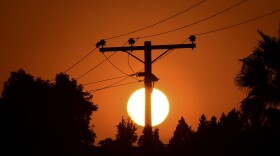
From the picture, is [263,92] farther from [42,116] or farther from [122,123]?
[122,123]

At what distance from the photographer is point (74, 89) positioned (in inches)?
1713

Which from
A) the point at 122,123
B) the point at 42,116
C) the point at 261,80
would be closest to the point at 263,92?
the point at 261,80

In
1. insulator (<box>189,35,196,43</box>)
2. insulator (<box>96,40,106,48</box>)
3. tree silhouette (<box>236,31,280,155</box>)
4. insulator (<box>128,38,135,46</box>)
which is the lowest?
tree silhouette (<box>236,31,280,155</box>)

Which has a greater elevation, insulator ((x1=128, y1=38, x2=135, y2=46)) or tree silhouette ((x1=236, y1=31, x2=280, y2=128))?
insulator ((x1=128, y1=38, x2=135, y2=46))

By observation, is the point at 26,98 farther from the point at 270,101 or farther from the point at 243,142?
the point at 270,101

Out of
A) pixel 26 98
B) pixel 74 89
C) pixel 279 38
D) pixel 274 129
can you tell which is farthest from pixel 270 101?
pixel 74 89

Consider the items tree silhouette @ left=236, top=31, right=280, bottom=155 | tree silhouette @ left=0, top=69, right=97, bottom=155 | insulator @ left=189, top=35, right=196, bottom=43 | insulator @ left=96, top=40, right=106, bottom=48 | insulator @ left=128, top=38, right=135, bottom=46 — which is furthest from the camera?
tree silhouette @ left=0, top=69, right=97, bottom=155

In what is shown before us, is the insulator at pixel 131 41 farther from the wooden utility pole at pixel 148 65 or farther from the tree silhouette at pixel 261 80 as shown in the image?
the tree silhouette at pixel 261 80

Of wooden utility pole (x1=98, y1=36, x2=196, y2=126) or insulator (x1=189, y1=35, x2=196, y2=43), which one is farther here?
insulator (x1=189, y1=35, x2=196, y2=43)

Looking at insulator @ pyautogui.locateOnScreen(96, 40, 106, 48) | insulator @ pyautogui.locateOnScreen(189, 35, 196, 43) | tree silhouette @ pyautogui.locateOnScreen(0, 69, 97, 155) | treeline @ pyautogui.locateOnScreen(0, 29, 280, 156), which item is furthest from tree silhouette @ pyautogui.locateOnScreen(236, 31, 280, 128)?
tree silhouette @ pyautogui.locateOnScreen(0, 69, 97, 155)

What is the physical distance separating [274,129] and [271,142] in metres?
1.16

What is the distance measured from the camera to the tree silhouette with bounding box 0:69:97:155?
35531 millimetres

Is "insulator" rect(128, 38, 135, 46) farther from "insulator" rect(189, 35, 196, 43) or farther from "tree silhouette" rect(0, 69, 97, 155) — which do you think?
"tree silhouette" rect(0, 69, 97, 155)

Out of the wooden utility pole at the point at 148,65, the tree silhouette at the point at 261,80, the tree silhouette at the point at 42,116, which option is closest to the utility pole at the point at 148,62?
the wooden utility pole at the point at 148,65
